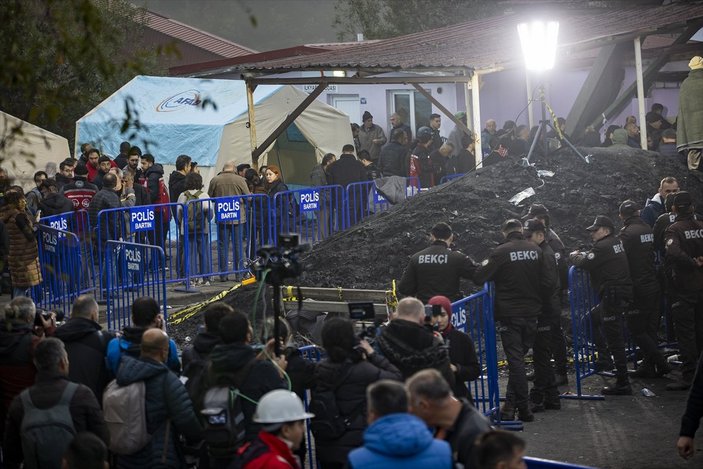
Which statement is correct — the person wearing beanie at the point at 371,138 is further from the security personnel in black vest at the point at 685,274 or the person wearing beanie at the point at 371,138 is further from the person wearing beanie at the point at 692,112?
the security personnel in black vest at the point at 685,274

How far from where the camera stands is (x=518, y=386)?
Answer: 11.0m

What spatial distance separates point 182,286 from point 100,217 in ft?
6.89

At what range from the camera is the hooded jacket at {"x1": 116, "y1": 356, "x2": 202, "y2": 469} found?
24.7 ft

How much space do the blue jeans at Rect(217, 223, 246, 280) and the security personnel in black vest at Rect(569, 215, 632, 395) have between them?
24.0 ft

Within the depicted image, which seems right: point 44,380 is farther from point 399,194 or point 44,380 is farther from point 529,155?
point 399,194

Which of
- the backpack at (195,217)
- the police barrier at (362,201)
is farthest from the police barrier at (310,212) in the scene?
the backpack at (195,217)

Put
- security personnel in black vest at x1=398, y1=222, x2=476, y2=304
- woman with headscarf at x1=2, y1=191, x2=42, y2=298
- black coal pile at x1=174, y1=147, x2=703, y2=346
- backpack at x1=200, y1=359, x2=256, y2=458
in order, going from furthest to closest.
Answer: woman with headscarf at x1=2, y1=191, x2=42, y2=298, black coal pile at x1=174, y1=147, x2=703, y2=346, security personnel in black vest at x1=398, y1=222, x2=476, y2=304, backpack at x1=200, y1=359, x2=256, y2=458

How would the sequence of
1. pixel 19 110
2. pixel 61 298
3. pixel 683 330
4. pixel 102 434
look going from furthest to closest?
1. pixel 19 110
2. pixel 61 298
3. pixel 683 330
4. pixel 102 434

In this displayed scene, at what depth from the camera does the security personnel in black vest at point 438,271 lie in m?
11.2

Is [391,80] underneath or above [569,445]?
above

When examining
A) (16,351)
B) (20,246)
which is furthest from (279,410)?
(20,246)

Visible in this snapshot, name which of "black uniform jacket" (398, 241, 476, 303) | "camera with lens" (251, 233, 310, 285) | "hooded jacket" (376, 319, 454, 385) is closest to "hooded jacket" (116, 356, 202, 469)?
"camera with lens" (251, 233, 310, 285)

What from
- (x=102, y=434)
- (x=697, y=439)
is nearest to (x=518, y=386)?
(x=697, y=439)

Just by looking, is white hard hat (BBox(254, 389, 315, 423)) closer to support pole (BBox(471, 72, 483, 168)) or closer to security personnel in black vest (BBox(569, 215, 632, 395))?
security personnel in black vest (BBox(569, 215, 632, 395))
